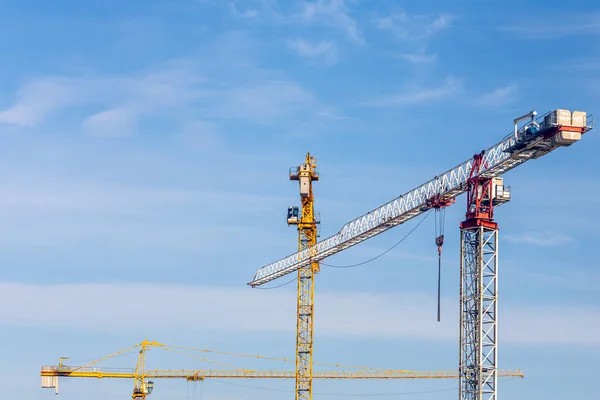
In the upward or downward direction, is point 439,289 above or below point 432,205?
below

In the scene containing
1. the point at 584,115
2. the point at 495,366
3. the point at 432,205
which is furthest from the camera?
the point at 432,205

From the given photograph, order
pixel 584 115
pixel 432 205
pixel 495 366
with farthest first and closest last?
1. pixel 432 205
2. pixel 495 366
3. pixel 584 115

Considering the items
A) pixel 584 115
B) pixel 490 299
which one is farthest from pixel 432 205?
pixel 584 115

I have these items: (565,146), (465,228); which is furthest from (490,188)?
(565,146)

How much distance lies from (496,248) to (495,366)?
16.2 metres

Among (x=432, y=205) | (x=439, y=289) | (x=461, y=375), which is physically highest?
(x=432, y=205)

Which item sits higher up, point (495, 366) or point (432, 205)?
point (432, 205)

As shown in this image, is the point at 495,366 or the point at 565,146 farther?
the point at 495,366

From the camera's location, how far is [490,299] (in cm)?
18388

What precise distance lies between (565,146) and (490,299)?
2519 centimetres

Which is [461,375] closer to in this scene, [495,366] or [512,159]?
[495,366]

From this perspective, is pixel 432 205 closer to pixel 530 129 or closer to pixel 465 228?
pixel 465 228

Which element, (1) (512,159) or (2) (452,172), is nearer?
(1) (512,159)

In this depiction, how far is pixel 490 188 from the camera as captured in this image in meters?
187
